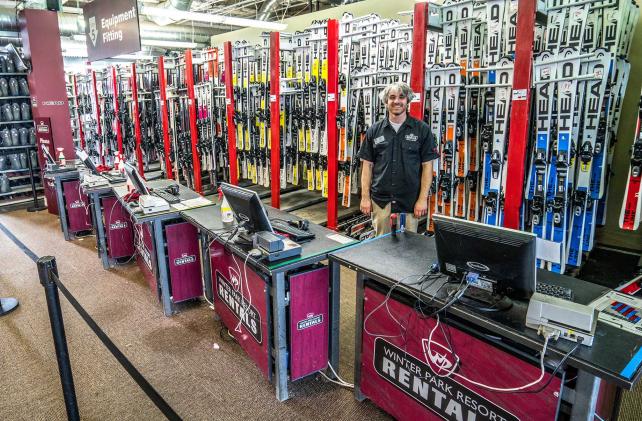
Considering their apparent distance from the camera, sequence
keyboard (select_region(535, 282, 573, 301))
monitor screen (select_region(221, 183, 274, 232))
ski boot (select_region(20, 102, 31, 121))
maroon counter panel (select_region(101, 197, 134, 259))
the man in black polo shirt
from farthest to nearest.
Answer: ski boot (select_region(20, 102, 31, 121)), maroon counter panel (select_region(101, 197, 134, 259)), the man in black polo shirt, monitor screen (select_region(221, 183, 274, 232)), keyboard (select_region(535, 282, 573, 301))

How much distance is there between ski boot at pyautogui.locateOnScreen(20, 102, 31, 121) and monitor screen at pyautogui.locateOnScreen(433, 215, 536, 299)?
8.47 m

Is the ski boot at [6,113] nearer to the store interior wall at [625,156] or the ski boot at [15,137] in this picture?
the ski boot at [15,137]

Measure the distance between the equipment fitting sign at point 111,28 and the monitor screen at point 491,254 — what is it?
387 cm

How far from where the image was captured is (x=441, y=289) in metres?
1.83

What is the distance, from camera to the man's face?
2891mm

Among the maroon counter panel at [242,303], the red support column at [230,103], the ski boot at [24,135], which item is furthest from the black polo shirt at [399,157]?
the ski boot at [24,135]

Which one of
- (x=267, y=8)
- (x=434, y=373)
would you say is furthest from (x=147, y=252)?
(x=267, y=8)

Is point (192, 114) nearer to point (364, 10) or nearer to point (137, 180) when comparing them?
point (364, 10)

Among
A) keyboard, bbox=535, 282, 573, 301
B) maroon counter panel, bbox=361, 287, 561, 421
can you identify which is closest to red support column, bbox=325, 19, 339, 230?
maroon counter panel, bbox=361, 287, 561, 421

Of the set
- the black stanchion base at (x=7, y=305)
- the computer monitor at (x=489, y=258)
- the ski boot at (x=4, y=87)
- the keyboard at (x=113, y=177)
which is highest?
the ski boot at (x=4, y=87)

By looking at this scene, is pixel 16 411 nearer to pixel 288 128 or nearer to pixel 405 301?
pixel 405 301

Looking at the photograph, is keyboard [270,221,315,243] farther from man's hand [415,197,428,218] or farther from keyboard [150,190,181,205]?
keyboard [150,190,181,205]

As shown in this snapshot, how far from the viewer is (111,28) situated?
14.9 ft

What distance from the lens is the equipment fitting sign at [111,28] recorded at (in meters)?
4.24
